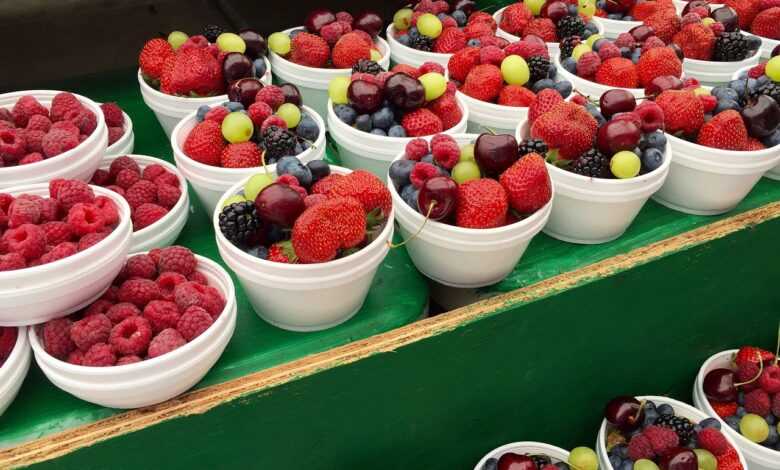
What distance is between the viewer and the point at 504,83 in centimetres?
163

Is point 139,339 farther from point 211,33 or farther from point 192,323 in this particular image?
point 211,33

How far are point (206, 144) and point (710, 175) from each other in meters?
1.09

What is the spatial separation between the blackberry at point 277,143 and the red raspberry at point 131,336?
45 centimetres

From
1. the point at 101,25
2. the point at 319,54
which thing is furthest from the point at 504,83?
the point at 101,25

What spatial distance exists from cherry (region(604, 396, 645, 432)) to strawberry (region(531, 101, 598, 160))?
0.60 meters

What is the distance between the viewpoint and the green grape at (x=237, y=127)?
133 cm

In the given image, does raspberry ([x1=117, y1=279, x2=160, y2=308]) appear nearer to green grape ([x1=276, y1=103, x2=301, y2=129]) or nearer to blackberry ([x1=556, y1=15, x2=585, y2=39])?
green grape ([x1=276, y1=103, x2=301, y2=129])

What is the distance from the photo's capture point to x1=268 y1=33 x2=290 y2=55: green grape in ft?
5.87

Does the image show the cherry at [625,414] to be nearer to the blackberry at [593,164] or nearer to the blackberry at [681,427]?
the blackberry at [681,427]

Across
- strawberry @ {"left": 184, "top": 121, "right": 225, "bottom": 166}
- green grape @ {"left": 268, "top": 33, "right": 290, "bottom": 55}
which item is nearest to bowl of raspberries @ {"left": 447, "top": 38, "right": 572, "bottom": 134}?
green grape @ {"left": 268, "top": 33, "right": 290, "bottom": 55}

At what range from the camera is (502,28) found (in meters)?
2.03

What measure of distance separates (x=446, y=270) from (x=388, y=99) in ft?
1.37

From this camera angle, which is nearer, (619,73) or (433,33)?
(619,73)

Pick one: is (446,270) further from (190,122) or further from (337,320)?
(190,122)
